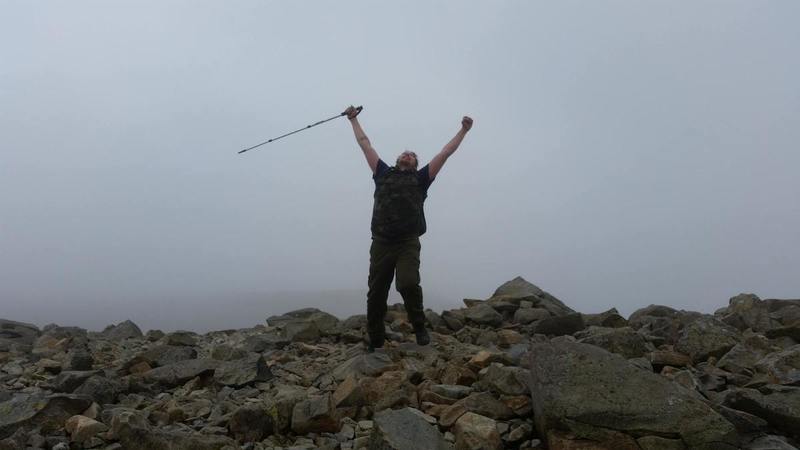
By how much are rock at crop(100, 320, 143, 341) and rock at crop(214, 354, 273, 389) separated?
533cm

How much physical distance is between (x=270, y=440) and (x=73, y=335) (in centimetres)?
826

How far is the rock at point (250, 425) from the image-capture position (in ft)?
16.8

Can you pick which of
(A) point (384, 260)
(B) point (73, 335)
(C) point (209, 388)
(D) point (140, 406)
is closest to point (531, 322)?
(A) point (384, 260)

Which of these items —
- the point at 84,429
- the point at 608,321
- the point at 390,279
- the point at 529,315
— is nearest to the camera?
the point at 84,429

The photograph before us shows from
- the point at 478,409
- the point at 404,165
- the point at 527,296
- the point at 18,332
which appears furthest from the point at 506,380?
the point at 18,332

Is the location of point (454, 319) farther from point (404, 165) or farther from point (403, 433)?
point (403, 433)

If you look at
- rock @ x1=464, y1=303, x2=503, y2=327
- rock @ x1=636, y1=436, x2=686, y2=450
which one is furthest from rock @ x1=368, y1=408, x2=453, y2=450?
rock @ x1=464, y1=303, x2=503, y2=327

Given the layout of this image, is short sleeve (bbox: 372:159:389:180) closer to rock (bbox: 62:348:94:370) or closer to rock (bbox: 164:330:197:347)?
rock (bbox: 62:348:94:370)

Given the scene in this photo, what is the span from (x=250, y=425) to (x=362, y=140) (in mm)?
4335

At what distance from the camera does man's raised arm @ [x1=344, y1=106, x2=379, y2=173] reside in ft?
26.1

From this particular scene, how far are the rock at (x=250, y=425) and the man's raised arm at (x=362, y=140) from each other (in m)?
3.82

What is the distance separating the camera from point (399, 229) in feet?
25.0

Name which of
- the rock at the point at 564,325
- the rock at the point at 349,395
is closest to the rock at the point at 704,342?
the rock at the point at 564,325

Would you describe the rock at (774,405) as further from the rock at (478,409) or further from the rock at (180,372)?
the rock at (180,372)
